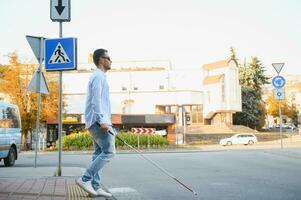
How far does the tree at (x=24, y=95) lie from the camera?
38.9 meters

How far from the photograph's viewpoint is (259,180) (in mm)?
8570

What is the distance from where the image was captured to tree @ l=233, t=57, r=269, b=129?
252ft

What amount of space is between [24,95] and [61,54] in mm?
31191

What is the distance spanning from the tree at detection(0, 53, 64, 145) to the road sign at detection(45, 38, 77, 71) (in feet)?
97.8

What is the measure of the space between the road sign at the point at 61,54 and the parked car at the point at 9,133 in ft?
19.5

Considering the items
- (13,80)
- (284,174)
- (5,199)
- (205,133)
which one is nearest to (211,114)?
(205,133)

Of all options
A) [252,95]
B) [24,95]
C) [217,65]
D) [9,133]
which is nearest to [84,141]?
[24,95]

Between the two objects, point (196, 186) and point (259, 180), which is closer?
point (196, 186)

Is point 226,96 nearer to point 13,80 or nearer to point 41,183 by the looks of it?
point 13,80

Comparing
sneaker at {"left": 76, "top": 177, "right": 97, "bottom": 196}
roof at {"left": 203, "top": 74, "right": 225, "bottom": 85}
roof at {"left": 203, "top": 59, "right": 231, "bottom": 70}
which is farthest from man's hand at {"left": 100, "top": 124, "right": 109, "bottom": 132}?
roof at {"left": 203, "top": 59, "right": 231, "bottom": 70}

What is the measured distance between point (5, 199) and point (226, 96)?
6449cm

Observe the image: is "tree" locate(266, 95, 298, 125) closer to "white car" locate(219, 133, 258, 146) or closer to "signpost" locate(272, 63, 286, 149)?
"white car" locate(219, 133, 258, 146)

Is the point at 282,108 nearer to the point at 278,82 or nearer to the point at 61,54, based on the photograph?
the point at 278,82

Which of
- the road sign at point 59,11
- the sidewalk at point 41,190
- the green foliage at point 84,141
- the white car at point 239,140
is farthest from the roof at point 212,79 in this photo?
the sidewalk at point 41,190
